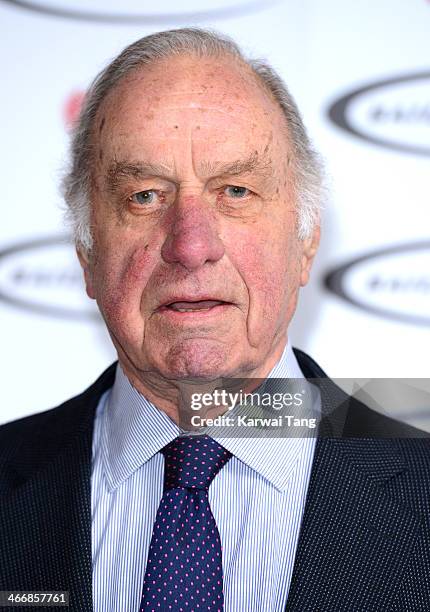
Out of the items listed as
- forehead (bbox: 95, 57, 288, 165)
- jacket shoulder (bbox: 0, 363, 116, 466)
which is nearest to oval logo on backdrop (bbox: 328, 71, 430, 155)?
forehead (bbox: 95, 57, 288, 165)

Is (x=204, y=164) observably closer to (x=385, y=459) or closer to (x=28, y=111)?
(x=385, y=459)

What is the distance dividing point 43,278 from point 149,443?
0.90 metres

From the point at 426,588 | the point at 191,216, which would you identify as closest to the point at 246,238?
the point at 191,216

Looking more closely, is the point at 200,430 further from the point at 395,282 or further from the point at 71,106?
the point at 71,106

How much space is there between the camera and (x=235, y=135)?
195 cm

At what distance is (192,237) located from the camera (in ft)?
5.97

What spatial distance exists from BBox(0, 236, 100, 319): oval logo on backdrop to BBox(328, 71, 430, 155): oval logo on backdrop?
Result: 0.92 meters

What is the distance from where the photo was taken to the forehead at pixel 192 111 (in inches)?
75.8

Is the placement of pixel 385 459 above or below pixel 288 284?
below

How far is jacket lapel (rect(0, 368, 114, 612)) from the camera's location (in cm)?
183

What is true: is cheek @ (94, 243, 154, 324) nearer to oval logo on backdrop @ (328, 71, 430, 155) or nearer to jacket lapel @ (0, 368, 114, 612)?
jacket lapel @ (0, 368, 114, 612)

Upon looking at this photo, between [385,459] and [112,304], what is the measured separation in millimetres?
678

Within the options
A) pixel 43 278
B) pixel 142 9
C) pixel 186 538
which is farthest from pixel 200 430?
pixel 142 9

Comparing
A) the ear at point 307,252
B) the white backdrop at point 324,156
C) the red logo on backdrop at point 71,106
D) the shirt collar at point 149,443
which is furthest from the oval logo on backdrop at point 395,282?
the red logo on backdrop at point 71,106
